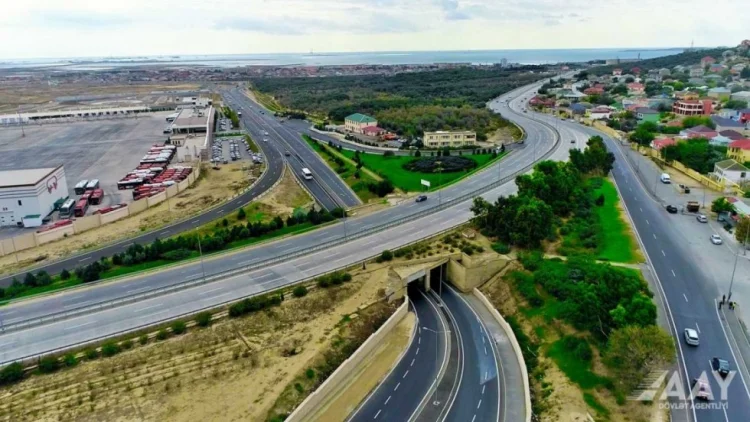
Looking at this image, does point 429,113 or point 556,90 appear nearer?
point 429,113

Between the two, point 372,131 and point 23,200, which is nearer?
point 23,200

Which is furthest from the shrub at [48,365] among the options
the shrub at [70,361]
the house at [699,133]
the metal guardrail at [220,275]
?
the house at [699,133]

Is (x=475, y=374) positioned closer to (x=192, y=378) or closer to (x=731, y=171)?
(x=192, y=378)

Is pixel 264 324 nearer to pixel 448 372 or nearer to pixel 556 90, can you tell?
pixel 448 372

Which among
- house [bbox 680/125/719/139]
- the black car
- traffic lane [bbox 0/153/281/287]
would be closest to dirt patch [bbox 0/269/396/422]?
traffic lane [bbox 0/153/281/287]

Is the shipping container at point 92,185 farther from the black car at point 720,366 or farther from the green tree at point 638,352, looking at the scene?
the black car at point 720,366

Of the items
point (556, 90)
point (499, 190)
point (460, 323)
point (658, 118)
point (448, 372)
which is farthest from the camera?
point (556, 90)

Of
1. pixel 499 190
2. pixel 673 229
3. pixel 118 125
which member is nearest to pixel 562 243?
pixel 673 229

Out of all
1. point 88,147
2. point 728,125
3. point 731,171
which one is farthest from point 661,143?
point 88,147
